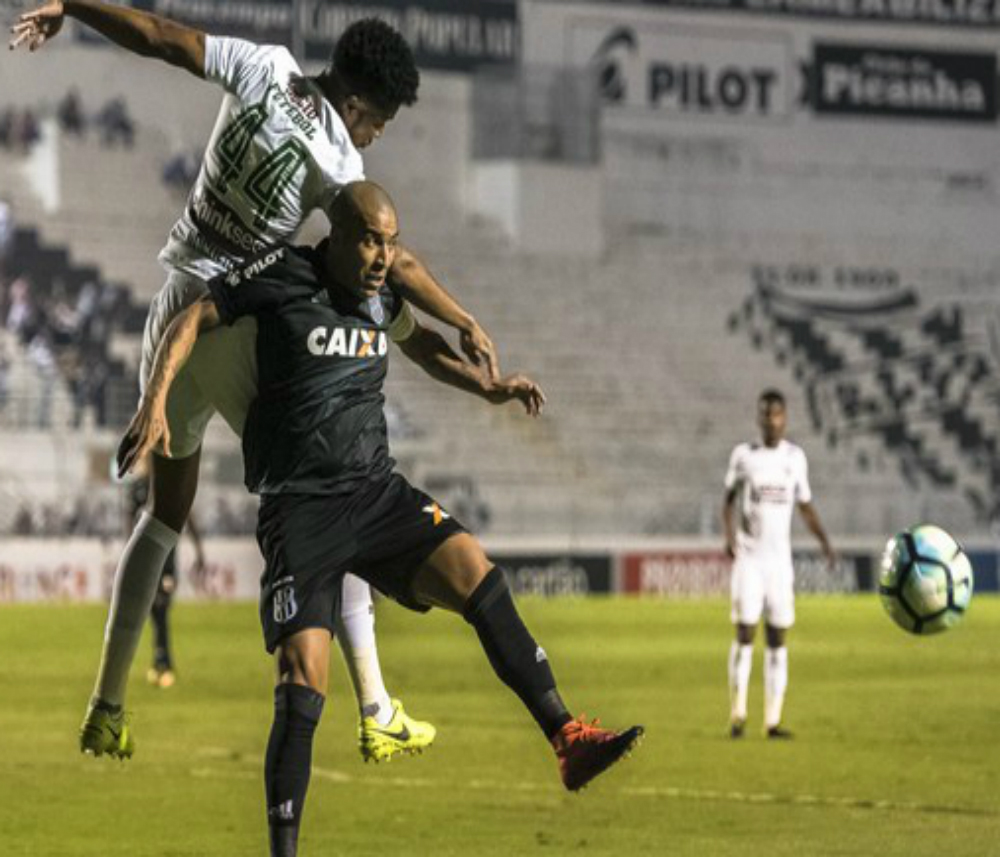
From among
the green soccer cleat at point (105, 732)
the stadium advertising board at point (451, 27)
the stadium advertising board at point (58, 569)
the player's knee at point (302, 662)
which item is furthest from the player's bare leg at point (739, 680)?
the stadium advertising board at point (451, 27)

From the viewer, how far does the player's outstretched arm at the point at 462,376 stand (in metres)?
8.36

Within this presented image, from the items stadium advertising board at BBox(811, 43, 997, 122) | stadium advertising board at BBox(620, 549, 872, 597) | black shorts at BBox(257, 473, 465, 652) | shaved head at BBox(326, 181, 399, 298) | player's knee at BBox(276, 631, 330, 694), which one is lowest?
stadium advertising board at BBox(620, 549, 872, 597)

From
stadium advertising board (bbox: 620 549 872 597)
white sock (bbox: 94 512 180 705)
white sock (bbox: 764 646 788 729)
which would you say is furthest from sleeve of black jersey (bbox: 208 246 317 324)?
stadium advertising board (bbox: 620 549 872 597)

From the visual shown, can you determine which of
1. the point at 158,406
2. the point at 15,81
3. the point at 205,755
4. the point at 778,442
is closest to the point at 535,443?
the point at 15,81

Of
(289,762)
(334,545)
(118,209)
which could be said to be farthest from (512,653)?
(118,209)

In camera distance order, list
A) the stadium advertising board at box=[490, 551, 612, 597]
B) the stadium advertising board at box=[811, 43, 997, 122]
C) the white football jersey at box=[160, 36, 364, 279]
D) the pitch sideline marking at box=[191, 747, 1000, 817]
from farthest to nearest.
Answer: the stadium advertising board at box=[811, 43, 997, 122], the stadium advertising board at box=[490, 551, 612, 597], the pitch sideline marking at box=[191, 747, 1000, 817], the white football jersey at box=[160, 36, 364, 279]

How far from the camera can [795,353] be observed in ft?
159

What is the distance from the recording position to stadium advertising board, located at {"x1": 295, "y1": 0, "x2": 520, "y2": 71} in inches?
1848

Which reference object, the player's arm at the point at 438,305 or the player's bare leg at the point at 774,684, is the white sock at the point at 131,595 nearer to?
the player's arm at the point at 438,305

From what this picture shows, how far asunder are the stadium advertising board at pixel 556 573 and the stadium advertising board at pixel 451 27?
475 inches

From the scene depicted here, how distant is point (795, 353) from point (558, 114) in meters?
6.53

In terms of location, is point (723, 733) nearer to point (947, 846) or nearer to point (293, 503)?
point (947, 846)

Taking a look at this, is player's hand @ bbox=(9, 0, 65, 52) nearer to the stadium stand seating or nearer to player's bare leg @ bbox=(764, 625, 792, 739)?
player's bare leg @ bbox=(764, 625, 792, 739)

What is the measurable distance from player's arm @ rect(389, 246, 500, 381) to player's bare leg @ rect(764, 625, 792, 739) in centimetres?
856
